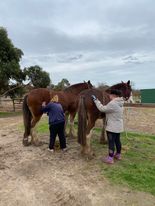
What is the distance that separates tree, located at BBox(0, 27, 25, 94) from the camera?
20259 mm

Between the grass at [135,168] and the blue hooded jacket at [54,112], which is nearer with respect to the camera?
the grass at [135,168]

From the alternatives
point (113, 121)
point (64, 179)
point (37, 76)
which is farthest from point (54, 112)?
point (37, 76)

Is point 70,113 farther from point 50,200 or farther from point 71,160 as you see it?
point 50,200

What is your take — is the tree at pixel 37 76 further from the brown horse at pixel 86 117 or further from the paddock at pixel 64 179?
the brown horse at pixel 86 117

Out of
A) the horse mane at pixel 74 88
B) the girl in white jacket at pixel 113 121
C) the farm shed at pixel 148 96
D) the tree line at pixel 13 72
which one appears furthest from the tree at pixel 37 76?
the girl in white jacket at pixel 113 121

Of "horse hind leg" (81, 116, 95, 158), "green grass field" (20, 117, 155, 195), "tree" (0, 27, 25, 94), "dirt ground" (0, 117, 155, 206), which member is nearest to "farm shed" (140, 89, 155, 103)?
"tree" (0, 27, 25, 94)

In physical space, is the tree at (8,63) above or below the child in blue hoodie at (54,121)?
above

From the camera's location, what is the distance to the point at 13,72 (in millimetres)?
20500

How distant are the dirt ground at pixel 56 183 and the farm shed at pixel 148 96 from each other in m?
24.4

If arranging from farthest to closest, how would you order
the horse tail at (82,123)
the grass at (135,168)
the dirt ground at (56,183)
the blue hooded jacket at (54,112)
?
the blue hooded jacket at (54,112) < the horse tail at (82,123) < the grass at (135,168) < the dirt ground at (56,183)

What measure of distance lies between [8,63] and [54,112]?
1449cm

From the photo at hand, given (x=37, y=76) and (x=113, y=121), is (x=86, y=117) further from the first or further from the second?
(x=37, y=76)

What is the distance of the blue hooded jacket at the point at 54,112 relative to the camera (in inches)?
280

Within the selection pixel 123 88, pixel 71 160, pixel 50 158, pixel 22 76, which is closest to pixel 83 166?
pixel 71 160
